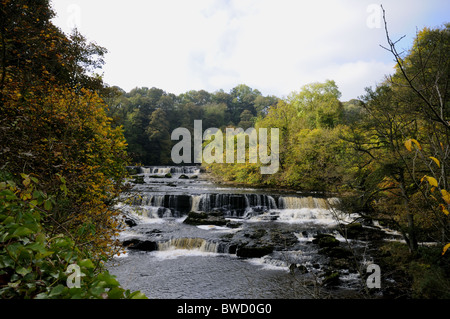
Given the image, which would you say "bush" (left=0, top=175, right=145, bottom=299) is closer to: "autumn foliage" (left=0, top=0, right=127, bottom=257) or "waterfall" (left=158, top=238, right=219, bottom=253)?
"autumn foliage" (left=0, top=0, right=127, bottom=257)

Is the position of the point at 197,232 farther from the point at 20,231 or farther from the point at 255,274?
the point at 20,231

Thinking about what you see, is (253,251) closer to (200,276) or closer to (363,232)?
(200,276)

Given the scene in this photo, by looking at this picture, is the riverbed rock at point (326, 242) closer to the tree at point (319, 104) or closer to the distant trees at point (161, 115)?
the tree at point (319, 104)

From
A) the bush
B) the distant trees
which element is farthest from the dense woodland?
the distant trees

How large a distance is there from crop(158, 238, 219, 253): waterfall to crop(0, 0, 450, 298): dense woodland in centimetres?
283

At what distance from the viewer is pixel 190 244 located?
1088 cm

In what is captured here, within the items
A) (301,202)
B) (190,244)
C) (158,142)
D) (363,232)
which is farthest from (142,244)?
(158,142)

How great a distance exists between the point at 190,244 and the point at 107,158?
17.7 feet

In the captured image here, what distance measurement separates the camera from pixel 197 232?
1227 cm

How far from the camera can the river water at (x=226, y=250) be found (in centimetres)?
734

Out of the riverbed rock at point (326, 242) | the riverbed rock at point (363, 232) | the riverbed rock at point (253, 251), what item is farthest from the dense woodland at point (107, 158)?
the riverbed rock at point (253, 251)
